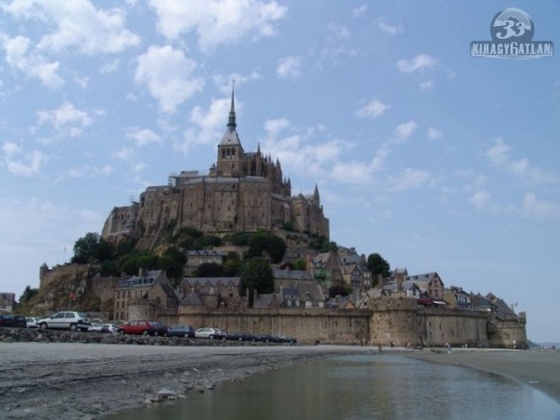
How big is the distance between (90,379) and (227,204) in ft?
359

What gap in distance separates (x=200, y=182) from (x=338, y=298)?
51.2 meters

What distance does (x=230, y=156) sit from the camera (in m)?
138

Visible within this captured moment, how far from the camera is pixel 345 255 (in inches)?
4840

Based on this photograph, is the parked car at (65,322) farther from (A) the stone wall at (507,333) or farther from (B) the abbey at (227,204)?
(B) the abbey at (227,204)

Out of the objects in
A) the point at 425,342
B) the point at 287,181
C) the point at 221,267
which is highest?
the point at 287,181

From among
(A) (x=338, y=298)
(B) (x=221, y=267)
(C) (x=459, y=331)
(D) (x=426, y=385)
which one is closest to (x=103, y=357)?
(D) (x=426, y=385)

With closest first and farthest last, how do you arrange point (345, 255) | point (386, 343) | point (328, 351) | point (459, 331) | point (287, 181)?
1. point (328, 351)
2. point (386, 343)
3. point (459, 331)
4. point (345, 255)
5. point (287, 181)

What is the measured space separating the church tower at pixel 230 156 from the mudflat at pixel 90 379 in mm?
109946

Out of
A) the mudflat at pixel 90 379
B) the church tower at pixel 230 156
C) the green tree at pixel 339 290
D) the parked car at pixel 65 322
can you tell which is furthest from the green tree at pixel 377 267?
the mudflat at pixel 90 379

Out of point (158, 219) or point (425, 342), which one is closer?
point (425, 342)

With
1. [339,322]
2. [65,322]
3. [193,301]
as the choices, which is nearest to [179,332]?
[65,322]

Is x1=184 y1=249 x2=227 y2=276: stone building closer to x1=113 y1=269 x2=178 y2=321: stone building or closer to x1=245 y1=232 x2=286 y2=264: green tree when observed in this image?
x1=245 y1=232 x2=286 y2=264: green tree

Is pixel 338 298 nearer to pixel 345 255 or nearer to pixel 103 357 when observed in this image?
pixel 345 255

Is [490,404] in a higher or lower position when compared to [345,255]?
lower
